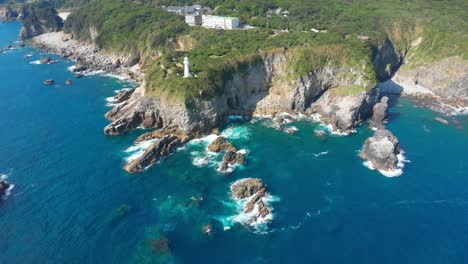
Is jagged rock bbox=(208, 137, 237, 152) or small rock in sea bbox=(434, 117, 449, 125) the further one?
small rock in sea bbox=(434, 117, 449, 125)

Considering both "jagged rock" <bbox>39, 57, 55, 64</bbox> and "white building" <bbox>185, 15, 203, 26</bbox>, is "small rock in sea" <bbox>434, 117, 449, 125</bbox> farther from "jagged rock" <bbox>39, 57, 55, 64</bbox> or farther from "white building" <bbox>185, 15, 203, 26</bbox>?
"jagged rock" <bbox>39, 57, 55, 64</bbox>

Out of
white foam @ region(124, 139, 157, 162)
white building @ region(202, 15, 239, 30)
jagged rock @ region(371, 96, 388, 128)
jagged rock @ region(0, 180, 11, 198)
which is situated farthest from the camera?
white building @ region(202, 15, 239, 30)

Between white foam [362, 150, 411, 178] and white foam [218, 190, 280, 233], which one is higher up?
white foam [362, 150, 411, 178]

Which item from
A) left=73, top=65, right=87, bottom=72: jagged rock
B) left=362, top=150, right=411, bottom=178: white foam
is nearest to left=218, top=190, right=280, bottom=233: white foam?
left=362, top=150, right=411, bottom=178: white foam

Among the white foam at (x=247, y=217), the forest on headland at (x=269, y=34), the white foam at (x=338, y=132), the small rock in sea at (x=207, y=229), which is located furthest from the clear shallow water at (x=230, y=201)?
the forest on headland at (x=269, y=34)

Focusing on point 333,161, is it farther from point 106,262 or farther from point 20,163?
point 20,163

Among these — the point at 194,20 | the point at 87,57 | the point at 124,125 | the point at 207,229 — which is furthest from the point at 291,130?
the point at 87,57

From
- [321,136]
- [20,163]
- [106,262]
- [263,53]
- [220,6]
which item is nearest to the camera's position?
[106,262]

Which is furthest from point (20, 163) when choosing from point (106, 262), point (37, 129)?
point (106, 262)

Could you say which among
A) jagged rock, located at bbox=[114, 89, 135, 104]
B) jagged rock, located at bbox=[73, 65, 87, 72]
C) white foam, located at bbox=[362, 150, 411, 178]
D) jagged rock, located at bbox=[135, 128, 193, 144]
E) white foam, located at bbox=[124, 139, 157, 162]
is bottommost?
white foam, located at bbox=[362, 150, 411, 178]
